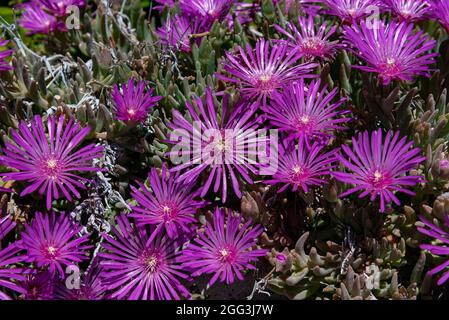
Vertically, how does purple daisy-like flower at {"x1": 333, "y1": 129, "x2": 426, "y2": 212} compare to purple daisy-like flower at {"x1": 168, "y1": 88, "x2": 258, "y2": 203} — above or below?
below

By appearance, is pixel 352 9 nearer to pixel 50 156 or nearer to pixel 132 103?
pixel 132 103

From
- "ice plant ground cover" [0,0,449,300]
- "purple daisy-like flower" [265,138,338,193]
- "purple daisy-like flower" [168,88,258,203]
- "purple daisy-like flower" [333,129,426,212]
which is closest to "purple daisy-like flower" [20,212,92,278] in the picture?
"ice plant ground cover" [0,0,449,300]

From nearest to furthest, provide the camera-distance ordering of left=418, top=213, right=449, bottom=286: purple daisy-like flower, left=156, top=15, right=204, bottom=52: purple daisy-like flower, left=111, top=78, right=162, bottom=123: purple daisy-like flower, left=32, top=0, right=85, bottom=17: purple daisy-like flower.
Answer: left=418, top=213, right=449, bottom=286: purple daisy-like flower
left=111, top=78, right=162, bottom=123: purple daisy-like flower
left=156, top=15, right=204, bottom=52: purple daisy-like flower
left=32, top=0, right=85, bottom=17: purple daisy-like flower

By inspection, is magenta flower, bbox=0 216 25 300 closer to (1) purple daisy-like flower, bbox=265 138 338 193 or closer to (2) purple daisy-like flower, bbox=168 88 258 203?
(2) purple daisy-like flower, bbox=168 88 258 203

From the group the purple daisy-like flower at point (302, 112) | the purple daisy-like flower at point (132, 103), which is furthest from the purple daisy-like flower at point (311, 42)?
the purple daisy-like flower at point (132, 103)

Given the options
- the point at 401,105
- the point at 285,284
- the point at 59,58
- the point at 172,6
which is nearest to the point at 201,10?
the point at 172,6

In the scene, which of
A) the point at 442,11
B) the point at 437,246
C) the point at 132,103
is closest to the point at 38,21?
the point at 132,103
